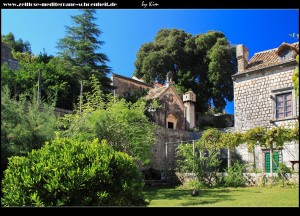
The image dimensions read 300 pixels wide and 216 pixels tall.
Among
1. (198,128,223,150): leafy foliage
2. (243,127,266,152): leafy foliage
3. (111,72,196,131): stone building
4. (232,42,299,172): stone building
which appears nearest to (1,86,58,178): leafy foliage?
(198,128,223,150): leafy foliage

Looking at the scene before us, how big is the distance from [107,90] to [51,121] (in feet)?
41.2

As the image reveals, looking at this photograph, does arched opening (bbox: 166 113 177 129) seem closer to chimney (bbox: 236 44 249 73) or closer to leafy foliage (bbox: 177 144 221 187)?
chimney (bbox: 236 44 249 73)

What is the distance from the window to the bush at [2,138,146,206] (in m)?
13.0

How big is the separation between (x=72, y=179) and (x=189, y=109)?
2255 centimetres

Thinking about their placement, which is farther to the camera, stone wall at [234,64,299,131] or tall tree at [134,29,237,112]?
tall tree at [134,29,237,112]

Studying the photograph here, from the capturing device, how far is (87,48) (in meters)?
21.5

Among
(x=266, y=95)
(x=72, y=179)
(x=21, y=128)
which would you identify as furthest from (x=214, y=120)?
(x=72, y=179)

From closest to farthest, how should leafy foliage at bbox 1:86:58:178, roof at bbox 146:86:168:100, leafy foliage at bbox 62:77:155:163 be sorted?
leafy foliage at bbox 1:86:58:178
leafy foliage at bbox 62:77:155:163
roof at bbox 146:86:168:100

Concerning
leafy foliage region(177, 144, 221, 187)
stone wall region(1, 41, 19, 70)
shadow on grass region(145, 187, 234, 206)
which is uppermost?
stone wall region(1, 41, 19, 70)

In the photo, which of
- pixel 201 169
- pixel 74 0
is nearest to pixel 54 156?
pixel 74 0

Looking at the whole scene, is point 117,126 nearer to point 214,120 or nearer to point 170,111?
point 170,111

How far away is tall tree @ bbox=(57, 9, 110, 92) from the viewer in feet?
68.8

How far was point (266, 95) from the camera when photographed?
18.6 meters

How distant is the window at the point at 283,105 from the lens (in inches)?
697
